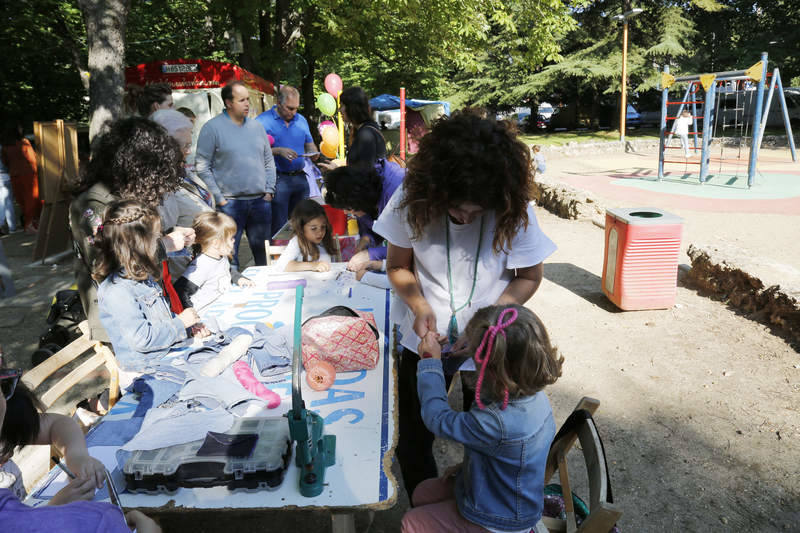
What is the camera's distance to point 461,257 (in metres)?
1.92

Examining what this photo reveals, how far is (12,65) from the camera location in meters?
14.7

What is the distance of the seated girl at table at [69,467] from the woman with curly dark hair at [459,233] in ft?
3.56

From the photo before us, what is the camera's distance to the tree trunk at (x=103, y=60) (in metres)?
5.27

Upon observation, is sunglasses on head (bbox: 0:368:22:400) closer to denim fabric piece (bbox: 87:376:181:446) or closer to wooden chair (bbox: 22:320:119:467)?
denim fabric piece (bbox: 87:376:181:446)

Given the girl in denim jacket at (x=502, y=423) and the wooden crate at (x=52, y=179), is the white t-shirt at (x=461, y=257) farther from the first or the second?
the wooden crate at (x=52, y=179)

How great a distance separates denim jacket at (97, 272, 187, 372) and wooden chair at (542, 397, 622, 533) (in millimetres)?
1725

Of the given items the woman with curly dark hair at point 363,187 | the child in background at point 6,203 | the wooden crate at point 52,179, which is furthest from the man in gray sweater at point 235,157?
the child in background at point 6,203

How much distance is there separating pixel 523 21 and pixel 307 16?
6.55 m

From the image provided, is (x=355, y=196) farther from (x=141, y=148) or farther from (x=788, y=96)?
(x=788, y=96)

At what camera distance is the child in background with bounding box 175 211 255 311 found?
3375mm

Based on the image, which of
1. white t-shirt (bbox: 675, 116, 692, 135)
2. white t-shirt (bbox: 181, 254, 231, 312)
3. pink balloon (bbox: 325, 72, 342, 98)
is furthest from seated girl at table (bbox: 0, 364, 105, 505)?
white t-shirt (bbox: 675, 116, 692, 135)

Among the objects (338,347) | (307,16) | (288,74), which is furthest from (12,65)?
(338,347)

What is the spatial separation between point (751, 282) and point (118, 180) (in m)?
5.12

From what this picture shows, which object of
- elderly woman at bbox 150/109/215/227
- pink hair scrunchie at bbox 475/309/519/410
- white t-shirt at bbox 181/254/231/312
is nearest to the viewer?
pink hair scrunchie at bbox 475/309/519/410
